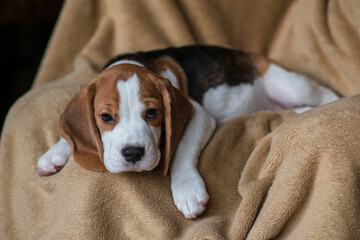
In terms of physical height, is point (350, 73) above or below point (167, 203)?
below

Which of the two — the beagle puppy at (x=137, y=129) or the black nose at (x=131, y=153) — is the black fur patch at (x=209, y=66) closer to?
the beagle puppy at (x=137, y=129)

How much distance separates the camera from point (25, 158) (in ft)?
10.4

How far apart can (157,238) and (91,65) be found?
2.24m

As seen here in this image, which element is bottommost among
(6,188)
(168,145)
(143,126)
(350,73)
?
(350,73)

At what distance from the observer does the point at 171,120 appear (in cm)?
282

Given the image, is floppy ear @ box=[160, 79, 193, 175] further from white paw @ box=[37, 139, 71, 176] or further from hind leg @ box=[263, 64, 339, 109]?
hind leg @ box=[263, 64, 339, 109]

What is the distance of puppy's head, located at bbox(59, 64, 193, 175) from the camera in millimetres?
2578

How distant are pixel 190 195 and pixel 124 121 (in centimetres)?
59

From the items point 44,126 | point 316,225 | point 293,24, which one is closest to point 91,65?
point 44,126

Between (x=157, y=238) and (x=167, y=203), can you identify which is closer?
(x=157, y=238)

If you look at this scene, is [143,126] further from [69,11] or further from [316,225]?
[69,11]

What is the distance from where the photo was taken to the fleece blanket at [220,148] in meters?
2.37

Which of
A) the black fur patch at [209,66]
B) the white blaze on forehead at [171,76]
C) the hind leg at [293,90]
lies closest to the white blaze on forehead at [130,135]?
the white blaze on forehead at [171,76]

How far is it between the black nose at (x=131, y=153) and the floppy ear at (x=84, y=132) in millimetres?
276
